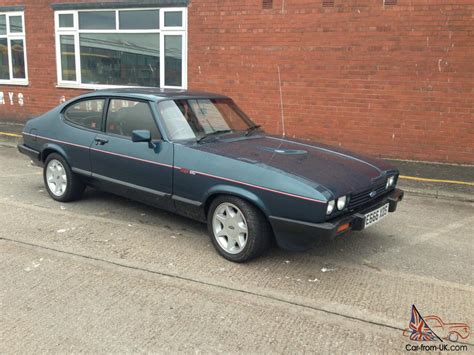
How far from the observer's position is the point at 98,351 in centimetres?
264

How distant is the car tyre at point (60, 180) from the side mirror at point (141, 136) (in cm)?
148

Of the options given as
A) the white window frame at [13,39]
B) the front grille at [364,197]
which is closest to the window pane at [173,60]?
the white window frame at [13,39]

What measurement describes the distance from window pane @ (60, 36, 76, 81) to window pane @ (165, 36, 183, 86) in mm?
2857

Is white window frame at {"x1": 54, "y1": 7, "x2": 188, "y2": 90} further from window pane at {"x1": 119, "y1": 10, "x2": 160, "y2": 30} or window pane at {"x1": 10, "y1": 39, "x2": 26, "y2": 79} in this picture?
window pane at {"x1": 10, "y1": 39, "x2": 26, "y2": 79}

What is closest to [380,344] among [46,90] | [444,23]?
[444,23]

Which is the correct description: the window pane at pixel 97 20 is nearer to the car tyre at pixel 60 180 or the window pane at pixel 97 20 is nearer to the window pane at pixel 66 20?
the window pane at pixel 66 20

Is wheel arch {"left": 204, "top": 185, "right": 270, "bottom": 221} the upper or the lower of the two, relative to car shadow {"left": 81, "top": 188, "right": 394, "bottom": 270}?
upper

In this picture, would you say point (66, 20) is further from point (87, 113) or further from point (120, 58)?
point (87, 113)

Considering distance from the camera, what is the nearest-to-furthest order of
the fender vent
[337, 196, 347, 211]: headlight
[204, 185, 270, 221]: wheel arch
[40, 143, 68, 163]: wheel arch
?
[337, 196, 347, 211]: headlight
[204, 185, 270, 221]: wheel arch
[40, 143, 68, 163]: wheel arch
the fender vent

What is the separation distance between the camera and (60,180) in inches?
Result: 218

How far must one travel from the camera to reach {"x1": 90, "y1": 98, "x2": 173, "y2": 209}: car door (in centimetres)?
438

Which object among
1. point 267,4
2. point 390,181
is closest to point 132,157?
point 390,181

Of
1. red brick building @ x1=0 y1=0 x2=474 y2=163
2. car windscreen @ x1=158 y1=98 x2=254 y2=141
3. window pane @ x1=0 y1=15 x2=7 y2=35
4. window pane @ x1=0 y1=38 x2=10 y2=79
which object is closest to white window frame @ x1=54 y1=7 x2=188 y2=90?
red brick building @ x1=0 y1=0 x2=474 y2=163

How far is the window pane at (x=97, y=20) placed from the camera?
1056 cm
